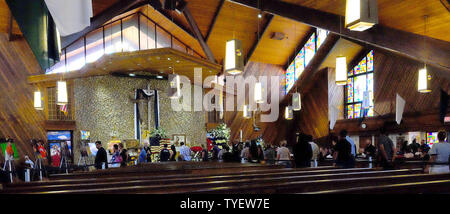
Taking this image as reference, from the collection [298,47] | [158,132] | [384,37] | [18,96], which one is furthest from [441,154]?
[298,47]

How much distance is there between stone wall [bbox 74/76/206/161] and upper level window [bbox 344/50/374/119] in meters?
7.50

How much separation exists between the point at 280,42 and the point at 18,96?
1116 centimetres

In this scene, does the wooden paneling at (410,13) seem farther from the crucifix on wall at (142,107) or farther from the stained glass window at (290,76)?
the stained glass window at (290,76)

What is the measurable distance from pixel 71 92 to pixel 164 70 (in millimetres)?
3636

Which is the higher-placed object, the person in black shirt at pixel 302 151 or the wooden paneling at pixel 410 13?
the wooden paneling at pixel 410 13

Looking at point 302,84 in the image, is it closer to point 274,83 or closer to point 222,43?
point 274,83

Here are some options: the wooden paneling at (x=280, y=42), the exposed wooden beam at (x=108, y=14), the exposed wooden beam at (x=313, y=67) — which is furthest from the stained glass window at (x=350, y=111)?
the exposed wooden beam at (x=108, y=14)

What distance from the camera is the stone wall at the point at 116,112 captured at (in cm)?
1393

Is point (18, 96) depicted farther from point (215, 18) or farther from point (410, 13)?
point (410, 13)

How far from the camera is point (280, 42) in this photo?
1738 cm

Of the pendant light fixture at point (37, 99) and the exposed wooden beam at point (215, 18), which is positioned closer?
the pendant light fixture at point (37, 99)

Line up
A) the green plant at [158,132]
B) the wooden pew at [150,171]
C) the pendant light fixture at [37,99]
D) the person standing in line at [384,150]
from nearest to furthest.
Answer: the wooden pew at [150,171]
the person standing in line at [384,150]
the pendant light fixture at [37,99]
the green plant at [158,132]

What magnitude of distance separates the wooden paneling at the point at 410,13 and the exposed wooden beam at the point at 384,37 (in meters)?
0.17

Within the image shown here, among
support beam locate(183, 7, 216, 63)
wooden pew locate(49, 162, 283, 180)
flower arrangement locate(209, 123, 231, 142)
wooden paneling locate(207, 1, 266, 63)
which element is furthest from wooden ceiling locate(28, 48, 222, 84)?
wooden pew locate(49, 162, 283, 180)
